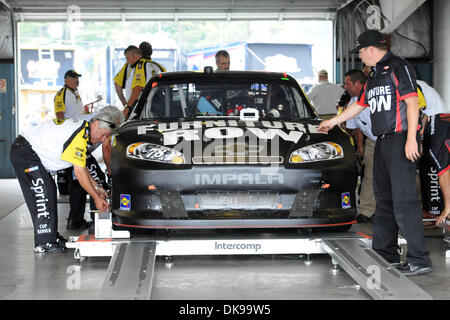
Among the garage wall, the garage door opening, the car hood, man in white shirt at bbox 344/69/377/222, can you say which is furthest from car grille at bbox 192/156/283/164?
the garage door opening

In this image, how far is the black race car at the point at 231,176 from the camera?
4258 millimetres

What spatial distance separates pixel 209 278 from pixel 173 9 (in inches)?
387

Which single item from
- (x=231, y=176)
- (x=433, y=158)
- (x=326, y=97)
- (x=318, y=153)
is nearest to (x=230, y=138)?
(x=231, y=176)

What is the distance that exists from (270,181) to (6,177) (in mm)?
10767

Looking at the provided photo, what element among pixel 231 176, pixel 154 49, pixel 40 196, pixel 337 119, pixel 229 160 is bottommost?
pixel 40 196

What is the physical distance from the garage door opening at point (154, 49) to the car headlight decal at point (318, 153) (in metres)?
9.62

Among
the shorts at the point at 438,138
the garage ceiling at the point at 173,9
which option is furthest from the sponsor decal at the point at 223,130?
the garage ceiling at the point at 173,9

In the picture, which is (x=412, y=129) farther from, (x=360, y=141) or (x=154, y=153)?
(x=360, y=141)

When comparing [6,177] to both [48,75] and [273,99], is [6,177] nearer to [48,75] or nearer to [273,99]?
[48,75]

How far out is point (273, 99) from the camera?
17.6ft

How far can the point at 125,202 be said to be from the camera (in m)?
4.41

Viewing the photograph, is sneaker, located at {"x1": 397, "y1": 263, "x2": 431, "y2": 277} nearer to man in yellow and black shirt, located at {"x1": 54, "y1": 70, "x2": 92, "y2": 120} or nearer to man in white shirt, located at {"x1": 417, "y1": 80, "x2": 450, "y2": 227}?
man in white shirt, located at {"x1": 417, "y1": 80, "x2": 450, "y2": 227}

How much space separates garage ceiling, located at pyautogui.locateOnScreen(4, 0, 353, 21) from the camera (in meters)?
13.0
